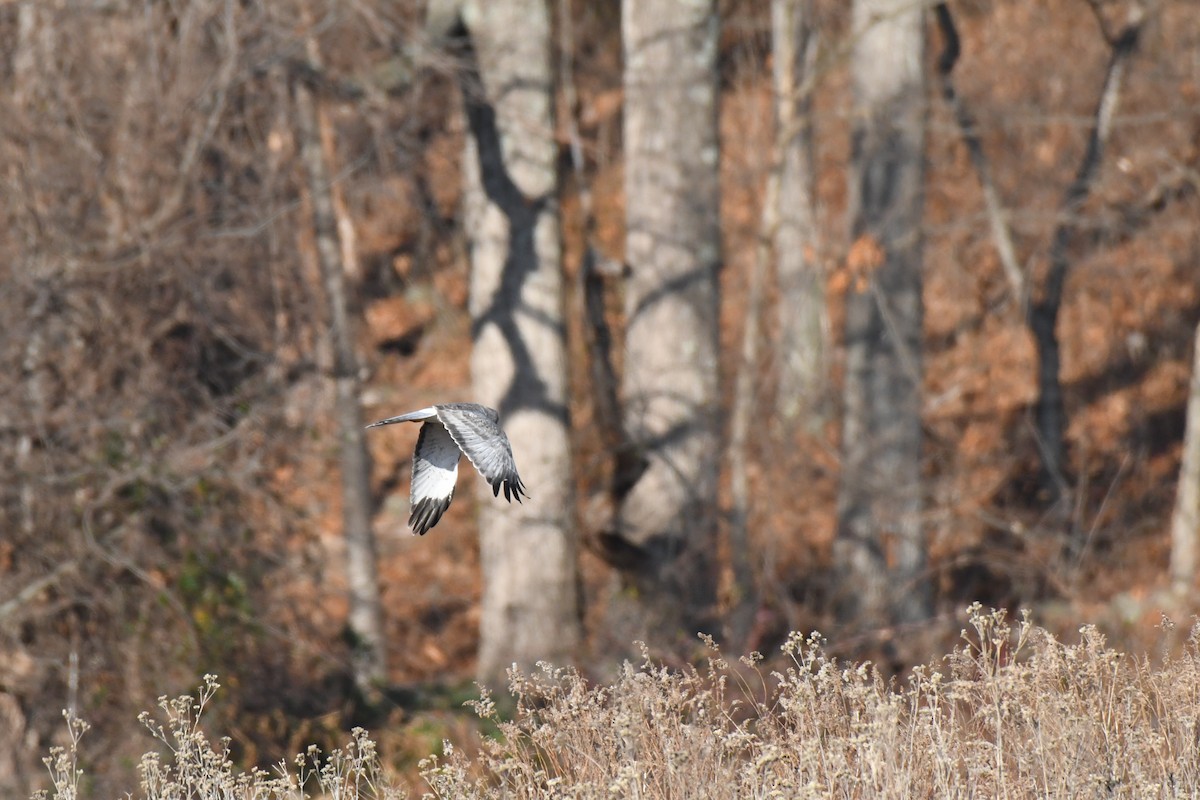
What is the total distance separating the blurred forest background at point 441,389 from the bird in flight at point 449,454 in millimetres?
3131

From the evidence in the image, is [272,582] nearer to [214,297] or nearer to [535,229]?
[214,297]

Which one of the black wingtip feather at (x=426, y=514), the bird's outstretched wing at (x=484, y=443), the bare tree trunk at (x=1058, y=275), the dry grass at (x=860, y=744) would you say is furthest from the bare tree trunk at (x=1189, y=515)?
the bird's outstretched wing at (x=484, y=443)

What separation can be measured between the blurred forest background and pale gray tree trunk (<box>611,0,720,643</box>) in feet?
0.07

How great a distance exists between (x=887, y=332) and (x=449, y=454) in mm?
5182

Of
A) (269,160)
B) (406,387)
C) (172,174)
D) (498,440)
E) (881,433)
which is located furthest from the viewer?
(406,387)

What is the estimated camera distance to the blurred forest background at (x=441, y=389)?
822 centimetres

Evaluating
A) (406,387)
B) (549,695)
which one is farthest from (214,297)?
(549,695)

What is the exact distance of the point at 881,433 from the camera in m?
9.91

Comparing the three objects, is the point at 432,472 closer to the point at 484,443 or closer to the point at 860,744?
the point at 484,443

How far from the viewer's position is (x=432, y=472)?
17.4ft

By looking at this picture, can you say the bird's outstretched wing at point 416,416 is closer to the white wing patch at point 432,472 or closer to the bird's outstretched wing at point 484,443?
the bird's outstretched wing at point 484,443

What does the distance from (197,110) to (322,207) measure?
1955 millimetres

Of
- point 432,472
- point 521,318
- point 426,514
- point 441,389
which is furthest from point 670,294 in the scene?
point 426,514

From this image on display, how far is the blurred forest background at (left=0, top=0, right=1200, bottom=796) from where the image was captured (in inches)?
324
